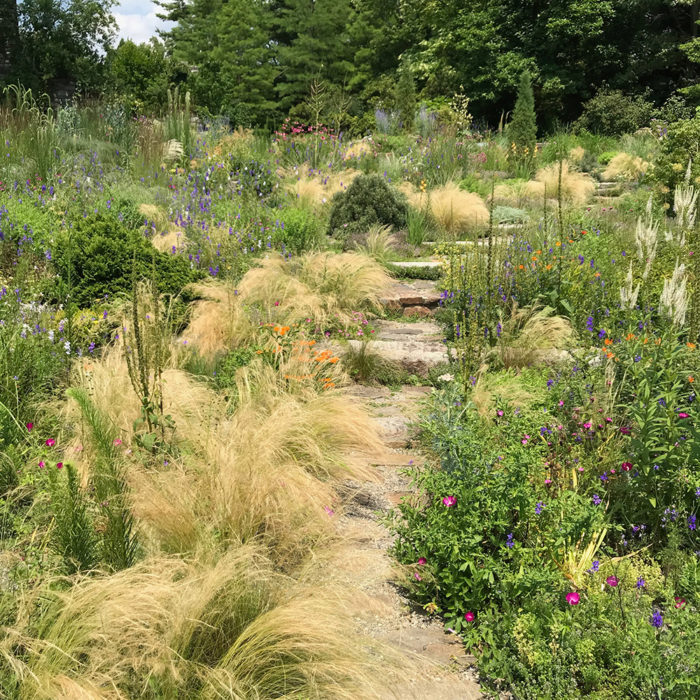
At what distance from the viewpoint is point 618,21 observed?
64.9 ft

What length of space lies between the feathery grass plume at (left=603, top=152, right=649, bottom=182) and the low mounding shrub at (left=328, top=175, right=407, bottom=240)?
20.4ft

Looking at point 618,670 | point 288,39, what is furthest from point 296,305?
point 288,39

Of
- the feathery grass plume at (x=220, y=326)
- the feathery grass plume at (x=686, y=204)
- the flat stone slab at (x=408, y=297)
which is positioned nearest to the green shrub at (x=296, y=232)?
the flat stone slab at (x=408, y=297)

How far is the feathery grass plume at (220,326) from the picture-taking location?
4.65m

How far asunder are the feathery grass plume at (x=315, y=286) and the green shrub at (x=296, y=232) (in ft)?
2.18

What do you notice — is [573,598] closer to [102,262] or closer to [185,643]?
[185,643]

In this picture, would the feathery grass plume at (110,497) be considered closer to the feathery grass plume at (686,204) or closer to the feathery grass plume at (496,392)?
the feathery grass plume at (496,392)

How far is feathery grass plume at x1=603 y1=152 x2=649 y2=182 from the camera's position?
1228 centimetres

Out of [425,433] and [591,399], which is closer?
[591,399]

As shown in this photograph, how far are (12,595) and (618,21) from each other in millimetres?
22558

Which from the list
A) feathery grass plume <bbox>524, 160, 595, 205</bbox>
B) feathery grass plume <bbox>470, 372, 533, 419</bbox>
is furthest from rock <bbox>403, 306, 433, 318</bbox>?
feathery grass plume <bbox>524, 160, 595, 205</bbox>

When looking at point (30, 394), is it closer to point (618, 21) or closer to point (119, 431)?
point (119, 431)

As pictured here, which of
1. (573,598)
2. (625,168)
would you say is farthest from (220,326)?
(625,168)

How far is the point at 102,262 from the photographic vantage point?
5.04 metres
